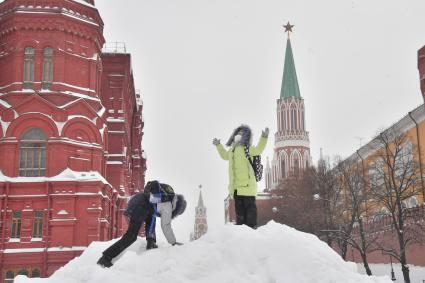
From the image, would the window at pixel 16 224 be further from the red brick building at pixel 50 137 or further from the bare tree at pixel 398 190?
the bare tree at pixel 398 190

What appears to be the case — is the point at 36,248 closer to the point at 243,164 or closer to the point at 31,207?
the point at 31,207

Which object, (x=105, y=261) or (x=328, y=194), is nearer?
(x=105, y=261)

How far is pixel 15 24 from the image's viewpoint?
2867 centimetres

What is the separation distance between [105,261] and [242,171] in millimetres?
2906

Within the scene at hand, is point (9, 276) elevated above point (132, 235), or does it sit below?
below

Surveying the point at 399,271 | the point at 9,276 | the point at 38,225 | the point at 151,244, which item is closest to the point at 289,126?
the point at 399,271

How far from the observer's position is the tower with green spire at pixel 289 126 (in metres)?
106

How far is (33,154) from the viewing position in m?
27.6

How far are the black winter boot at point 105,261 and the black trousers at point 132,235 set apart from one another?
37 millimetres

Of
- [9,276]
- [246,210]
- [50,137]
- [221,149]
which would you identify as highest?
[50,137]

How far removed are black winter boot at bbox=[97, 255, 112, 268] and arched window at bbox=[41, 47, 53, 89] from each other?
71.7 ft

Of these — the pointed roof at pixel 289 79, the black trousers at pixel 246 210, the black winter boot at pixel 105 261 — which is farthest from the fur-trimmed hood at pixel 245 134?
the pointed roof at pixel 289 79

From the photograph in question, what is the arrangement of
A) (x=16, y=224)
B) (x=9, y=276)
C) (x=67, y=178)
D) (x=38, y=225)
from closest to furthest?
(x=9, y=276) → (x=16, y=224) → (x=38, y=225) → (x=67, y=178)

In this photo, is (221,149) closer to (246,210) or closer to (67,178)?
(246,210)
